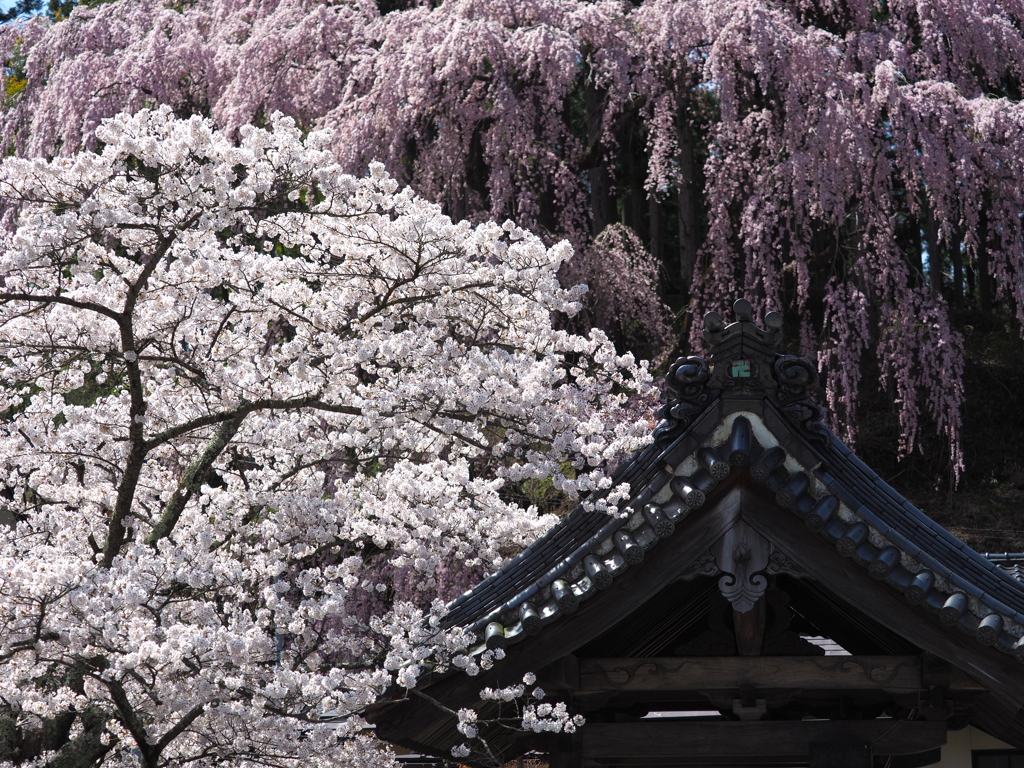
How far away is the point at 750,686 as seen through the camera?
395 centimetres

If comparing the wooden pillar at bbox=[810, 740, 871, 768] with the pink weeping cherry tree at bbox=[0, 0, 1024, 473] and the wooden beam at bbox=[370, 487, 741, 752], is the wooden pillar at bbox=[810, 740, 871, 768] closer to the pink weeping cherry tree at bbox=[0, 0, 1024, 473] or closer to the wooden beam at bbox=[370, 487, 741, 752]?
the wooden beam at bbox=[370, 487, 741, 752]

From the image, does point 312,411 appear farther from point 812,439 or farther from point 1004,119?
point 1004,119

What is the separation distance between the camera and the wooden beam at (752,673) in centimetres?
385

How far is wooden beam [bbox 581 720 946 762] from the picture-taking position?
3969 millimetres

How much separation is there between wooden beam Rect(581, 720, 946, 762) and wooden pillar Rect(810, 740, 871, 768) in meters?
0.02

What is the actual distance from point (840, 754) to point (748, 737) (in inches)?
13.6

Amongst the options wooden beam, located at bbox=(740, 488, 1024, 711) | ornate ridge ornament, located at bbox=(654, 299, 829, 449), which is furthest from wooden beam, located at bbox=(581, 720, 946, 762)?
ornate ridge ornament, located at bbox=(654, 299, 829, 449)

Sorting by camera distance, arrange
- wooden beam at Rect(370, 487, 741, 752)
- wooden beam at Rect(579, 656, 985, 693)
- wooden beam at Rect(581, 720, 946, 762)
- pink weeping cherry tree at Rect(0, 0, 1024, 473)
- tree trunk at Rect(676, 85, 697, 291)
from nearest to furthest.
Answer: wooden beam at Rect(370, 487, 741, 752)
wooden beam at Rect(579, 656, 985, 693)
wooden beam at Rect(581, 720, 946, 762)
pink weeping cherry tree at Rect(0, 0, 1024, 473)
tree trunk at Rect(676, 85, 697, 291)

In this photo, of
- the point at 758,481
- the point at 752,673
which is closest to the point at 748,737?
the point at 752,673

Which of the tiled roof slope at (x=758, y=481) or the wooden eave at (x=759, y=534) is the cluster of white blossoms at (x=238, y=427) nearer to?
the wooden eave at (x=759, y=534)

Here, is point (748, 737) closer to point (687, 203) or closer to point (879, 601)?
point (879, 601)

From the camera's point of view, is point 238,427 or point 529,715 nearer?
point 529,715

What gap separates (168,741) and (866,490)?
10.1 ft

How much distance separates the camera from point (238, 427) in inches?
204
